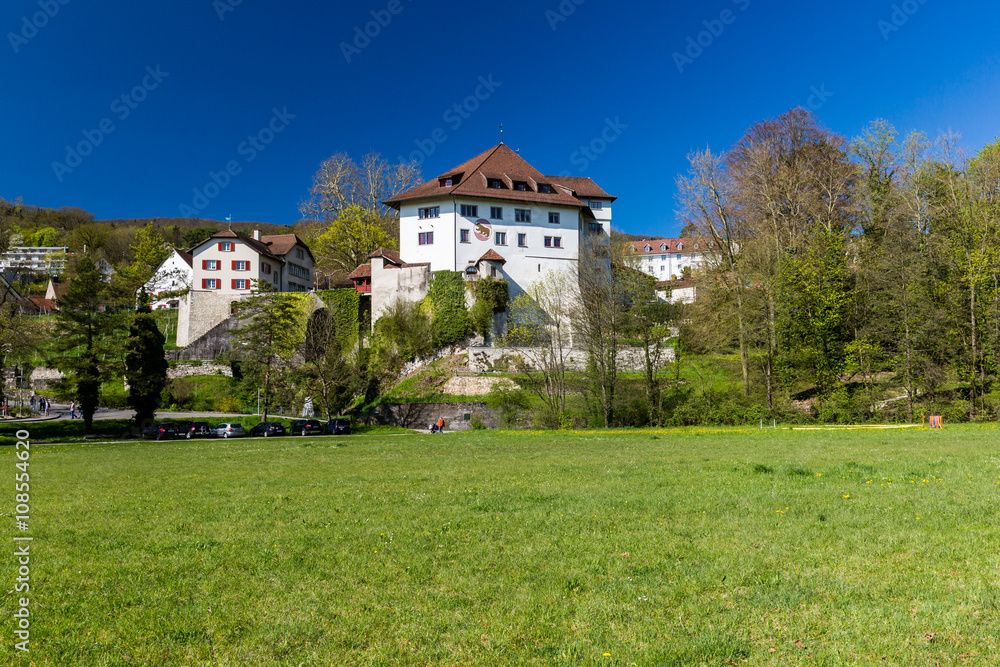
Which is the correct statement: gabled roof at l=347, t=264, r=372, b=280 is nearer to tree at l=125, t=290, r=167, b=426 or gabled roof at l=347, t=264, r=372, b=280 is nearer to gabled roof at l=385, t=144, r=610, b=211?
gabled roof at l=385, t=144, r=610, b=211

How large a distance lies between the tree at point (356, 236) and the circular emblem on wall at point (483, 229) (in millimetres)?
16587

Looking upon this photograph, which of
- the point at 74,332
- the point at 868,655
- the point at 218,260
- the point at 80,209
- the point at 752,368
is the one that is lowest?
the point at 868,655

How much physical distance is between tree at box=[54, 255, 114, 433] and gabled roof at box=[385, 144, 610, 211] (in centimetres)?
2827

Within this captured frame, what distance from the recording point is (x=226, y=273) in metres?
76.4

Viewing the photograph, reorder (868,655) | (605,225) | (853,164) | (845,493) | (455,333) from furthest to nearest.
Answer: (605,225), (455,333), (853,164), (845,493), (868,655)

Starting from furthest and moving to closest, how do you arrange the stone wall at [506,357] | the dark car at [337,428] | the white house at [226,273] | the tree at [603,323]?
the white house at [226,273]
the stone wall at [506,357]
the dark car at [337,428]
the tree at [603,323]

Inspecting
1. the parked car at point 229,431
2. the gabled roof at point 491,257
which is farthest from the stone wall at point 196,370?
the gabled roof at point 491,257

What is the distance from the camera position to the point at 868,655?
4.66 metres

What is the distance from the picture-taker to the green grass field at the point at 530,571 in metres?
4.93

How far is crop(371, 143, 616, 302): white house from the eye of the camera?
201ft

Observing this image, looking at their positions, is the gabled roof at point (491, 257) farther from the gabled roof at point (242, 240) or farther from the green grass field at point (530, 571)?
the green grass field at point (530, 571)

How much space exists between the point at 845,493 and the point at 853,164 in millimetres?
45396

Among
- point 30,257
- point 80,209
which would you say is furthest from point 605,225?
point 80,209

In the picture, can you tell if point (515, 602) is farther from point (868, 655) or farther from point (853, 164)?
point (853, 164)
